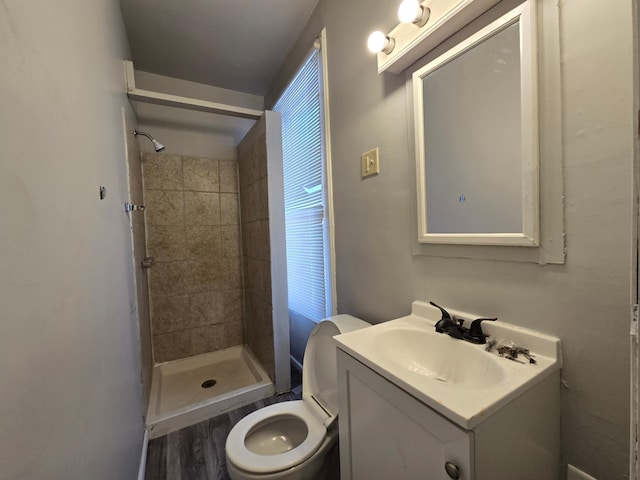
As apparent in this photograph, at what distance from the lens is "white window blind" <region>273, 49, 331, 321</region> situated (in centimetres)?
178

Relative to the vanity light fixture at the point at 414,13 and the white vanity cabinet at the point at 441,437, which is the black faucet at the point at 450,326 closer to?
the white vanity cabinet at the point at 441,437

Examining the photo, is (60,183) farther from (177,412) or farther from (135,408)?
(177,412)

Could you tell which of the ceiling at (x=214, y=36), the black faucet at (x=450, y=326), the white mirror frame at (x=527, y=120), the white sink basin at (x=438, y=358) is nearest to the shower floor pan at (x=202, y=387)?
the white sink basin at (x=438, y=358)

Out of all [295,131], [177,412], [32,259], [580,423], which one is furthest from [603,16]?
[177,412]

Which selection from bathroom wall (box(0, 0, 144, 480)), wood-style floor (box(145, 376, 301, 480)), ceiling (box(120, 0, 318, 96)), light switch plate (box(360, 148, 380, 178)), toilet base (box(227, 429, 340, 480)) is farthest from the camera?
ceiling (box(120, 0, 318, 96))

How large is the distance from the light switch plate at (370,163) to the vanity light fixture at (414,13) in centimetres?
48

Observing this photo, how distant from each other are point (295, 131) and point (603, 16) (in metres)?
1.75

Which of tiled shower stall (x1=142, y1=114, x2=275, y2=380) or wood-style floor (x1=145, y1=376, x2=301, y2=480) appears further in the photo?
tiled shower stall (x1=142, y1=114, x2=275, y2=380)

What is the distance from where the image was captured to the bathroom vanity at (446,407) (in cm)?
56

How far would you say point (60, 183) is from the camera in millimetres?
617

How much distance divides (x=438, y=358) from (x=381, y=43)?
47.7 inches

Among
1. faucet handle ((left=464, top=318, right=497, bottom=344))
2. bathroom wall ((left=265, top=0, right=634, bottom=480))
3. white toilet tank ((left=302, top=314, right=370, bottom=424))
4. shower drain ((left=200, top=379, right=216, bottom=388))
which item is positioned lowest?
shower drain ((left=200, top=379, right=216, bottom=388))

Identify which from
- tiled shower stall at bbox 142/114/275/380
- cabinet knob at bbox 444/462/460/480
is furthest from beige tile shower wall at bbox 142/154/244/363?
cabinet knob at bbox 444/462/460/480

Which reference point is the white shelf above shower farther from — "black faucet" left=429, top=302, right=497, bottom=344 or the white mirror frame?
"black faucet" left=429, top=302, right=497, bottom=344
